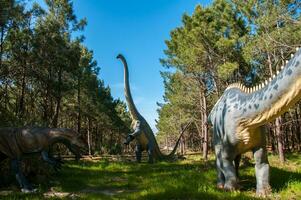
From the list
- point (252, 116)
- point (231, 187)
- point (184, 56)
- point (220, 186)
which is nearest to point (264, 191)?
point (231, 187)

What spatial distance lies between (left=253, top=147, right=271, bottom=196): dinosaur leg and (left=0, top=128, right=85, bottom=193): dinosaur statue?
4.33 meters

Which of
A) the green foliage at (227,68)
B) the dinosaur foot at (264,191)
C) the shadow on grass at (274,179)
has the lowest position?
the dinosaur foot at (264,191)

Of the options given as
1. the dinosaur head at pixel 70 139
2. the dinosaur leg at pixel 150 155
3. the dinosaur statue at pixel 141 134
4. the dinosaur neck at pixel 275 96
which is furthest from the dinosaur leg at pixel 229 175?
the dinosaur leg at pixel 150 155

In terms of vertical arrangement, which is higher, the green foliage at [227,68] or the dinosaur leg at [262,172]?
the green foliage at [227,68]

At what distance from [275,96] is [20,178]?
20.3 feet

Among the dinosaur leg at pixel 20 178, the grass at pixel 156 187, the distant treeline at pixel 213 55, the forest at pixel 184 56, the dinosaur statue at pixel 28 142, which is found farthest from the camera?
the distant treeline at pixel 213 55

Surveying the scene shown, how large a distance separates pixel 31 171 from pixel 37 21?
12.3m

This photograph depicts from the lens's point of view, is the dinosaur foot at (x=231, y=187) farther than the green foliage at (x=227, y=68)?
No

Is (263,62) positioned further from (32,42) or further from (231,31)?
(32,42)

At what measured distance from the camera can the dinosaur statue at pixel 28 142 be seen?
28.2 feet

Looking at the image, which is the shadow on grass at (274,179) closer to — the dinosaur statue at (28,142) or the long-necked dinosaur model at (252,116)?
the long-necked dinosaur model at (252,116)

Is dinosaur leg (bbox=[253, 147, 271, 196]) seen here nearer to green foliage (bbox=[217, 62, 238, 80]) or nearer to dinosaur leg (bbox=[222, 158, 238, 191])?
dinosaur leg (bbox=[222, 158, 238, 191])

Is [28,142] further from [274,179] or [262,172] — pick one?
[274,179]

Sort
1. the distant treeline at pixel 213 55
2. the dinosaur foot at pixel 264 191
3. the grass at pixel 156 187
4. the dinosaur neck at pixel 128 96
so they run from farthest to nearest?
the distant treeline at pixel 213 55, the dinosaur neck at pixel 128 96, the grass at pixel 156 187, the dinosaur foot at pixel 264 191
